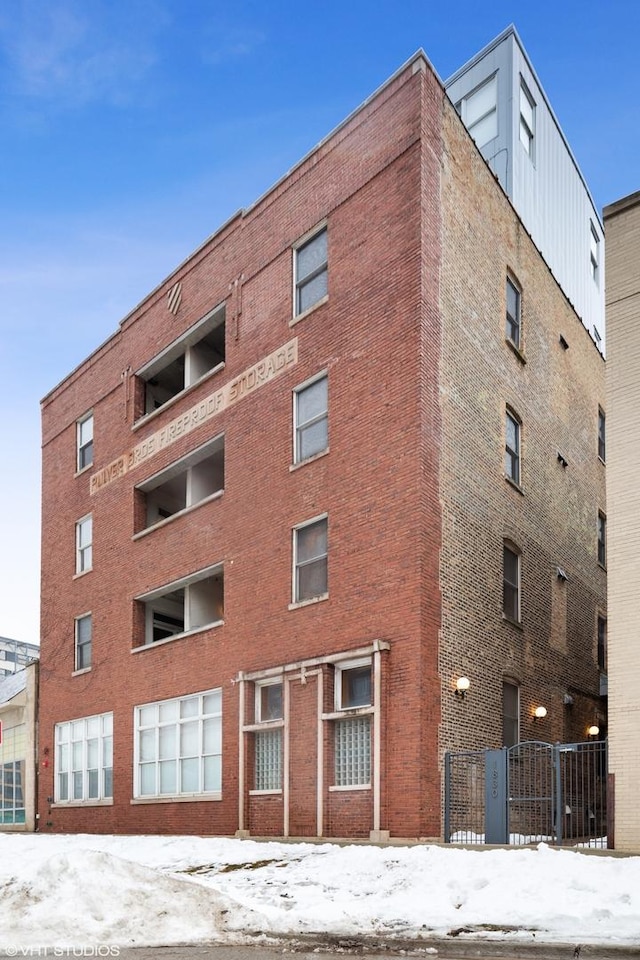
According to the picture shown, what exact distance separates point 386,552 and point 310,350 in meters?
5.70

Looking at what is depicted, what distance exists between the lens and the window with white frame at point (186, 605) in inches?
1061

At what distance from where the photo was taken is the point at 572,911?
433 inches

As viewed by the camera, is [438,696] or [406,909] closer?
[406,909]

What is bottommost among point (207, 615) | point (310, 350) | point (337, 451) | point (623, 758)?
point (623, 758)

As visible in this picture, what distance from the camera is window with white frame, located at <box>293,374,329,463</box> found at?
22906mm

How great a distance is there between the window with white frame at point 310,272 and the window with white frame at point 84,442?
1190cm

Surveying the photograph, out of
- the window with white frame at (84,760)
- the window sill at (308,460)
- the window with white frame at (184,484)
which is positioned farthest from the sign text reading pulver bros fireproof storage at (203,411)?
the window with white frame at (84,760)

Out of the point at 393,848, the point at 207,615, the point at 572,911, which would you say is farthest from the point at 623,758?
the point at 207,615

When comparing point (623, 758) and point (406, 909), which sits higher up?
point (623, 758)

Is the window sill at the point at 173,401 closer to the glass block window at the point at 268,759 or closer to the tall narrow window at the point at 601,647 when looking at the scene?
the glass block window at the point at 268,759

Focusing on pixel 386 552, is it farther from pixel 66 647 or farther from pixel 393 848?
pixel 66 647

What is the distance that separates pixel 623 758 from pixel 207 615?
14203 millimetres

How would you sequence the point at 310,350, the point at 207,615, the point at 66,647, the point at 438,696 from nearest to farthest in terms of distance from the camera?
the point at 438,696, the point at 310,350, the point at 207,615, the point at 66,647

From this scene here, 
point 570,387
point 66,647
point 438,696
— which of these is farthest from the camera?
point 66,647
